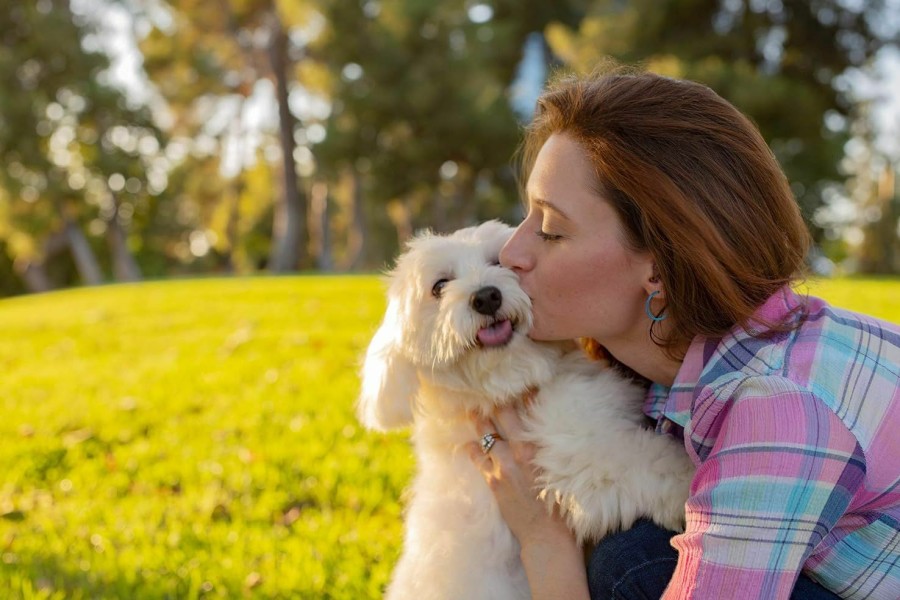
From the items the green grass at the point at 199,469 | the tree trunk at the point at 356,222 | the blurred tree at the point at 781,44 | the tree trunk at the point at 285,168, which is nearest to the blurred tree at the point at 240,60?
the tree trunk at the point at 285,168

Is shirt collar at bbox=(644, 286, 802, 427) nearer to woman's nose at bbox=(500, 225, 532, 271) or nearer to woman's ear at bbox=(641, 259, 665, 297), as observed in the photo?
woman's ear at bbox=(641, 259, 665, 297)

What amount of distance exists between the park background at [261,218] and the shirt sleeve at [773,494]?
97 cm

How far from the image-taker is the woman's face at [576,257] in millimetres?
2084

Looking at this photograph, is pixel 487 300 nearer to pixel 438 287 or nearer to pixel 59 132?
pixel 438 287

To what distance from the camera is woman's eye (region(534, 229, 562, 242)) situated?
Result: 2.17 m

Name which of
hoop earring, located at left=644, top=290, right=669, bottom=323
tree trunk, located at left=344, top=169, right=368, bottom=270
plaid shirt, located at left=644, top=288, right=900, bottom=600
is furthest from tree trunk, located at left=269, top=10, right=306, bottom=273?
plaid shirt, located at left=644, top=288, right=900, bottom=600

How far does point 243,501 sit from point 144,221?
118 feet

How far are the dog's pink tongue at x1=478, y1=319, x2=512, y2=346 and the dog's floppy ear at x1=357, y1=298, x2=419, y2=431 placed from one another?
299 mm

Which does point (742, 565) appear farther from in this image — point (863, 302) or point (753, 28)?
point (753, 28)

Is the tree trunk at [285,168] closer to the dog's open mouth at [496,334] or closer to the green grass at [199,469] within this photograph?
the green grass at [199,469]

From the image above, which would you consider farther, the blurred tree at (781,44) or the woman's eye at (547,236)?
the blurred tree at (781,44)

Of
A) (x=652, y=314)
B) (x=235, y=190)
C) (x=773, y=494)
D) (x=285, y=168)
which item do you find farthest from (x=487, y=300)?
(x=235, y=190)

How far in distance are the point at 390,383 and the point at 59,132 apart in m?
26.1

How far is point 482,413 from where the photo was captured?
2551 mm
